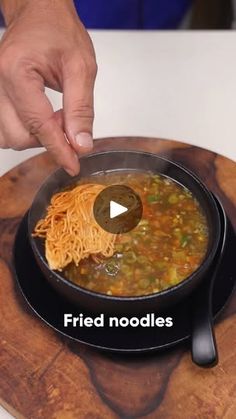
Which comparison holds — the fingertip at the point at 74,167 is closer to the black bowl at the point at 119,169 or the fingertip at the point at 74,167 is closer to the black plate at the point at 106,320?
the black bowl at the point at 119,169

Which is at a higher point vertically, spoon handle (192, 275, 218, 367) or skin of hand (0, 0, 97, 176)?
skin of hand (0, 0, 97, 176)

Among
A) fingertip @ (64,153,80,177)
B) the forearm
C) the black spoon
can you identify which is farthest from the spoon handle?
the forearm

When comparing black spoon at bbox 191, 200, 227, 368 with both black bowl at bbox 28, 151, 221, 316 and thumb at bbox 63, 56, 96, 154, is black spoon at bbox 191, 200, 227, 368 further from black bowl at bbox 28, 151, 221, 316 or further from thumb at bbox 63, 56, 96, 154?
thumb at bbox 63, 56, 96, 154

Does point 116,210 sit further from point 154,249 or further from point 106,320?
point 106,320

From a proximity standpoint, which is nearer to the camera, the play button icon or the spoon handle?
the spoon handle

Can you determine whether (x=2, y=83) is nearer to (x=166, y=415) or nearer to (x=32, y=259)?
(x=32, y=259)

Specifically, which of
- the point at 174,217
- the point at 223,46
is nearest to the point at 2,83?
the point at 174,217
